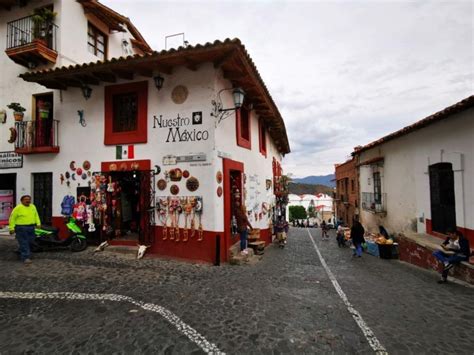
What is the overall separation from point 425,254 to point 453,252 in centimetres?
169

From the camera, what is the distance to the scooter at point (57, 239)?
7770mm

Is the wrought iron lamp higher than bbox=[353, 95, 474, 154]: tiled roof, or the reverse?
the wrought iron lamp

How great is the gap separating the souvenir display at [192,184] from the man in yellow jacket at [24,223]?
399cm

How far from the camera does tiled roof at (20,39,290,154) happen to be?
20.7 ft

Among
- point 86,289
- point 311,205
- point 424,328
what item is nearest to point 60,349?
point 86,289

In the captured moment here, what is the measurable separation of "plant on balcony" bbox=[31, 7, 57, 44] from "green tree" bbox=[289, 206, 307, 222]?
1652 inches

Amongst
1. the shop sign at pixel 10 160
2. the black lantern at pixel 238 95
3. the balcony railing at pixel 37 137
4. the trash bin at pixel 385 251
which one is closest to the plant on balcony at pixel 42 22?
the balcony railing at pixel 37 137

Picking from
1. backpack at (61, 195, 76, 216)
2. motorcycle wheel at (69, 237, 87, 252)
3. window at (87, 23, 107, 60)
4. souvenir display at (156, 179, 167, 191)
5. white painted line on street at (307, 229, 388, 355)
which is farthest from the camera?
window at (87, 23, 107, 60)

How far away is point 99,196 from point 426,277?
31.2 ft

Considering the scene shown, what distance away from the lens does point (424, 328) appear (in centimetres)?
399

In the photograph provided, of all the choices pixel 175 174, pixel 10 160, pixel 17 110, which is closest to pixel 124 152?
pixel 175 174

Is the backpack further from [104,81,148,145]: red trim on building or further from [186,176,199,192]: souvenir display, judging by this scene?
[186,176,199,192]: souvenir display

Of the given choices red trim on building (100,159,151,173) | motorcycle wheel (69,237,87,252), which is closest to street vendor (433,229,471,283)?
red trim on building (100,159,151,173)

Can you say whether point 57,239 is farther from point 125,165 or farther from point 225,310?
point 225,310
